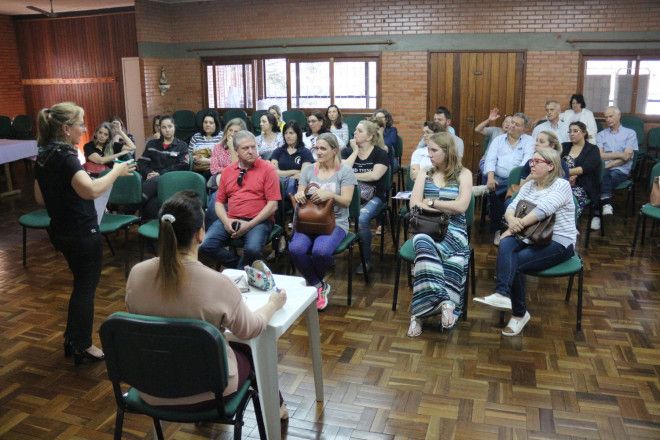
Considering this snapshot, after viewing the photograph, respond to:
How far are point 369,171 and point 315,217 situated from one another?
1176 mm

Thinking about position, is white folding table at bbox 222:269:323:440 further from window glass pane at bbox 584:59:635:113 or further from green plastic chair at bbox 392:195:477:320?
window glass pane at bbox 584:59:635:113

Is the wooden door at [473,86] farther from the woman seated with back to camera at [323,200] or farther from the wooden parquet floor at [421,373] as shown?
the woman seated with back to camera at [323,200]

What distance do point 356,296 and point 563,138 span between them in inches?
172

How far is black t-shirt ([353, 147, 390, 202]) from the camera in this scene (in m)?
5.39

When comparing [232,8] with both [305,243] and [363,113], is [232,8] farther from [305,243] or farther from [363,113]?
[305,243]

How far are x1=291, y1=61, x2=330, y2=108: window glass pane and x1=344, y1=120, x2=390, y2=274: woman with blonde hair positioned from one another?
4900 mm

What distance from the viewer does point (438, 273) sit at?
12.9 ft

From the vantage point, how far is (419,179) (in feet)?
14.0

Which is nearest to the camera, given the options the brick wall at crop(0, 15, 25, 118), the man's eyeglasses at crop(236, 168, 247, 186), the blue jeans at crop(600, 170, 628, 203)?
the man's eyeglasses at crop(236, 168, 247, 186)

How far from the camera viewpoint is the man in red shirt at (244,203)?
14.8 feet

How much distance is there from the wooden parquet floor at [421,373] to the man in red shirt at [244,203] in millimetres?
826

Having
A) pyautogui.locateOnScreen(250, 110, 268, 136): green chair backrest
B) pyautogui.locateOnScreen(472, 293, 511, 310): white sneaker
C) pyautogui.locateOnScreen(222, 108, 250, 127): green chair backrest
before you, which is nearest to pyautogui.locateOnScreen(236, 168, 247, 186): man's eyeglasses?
pyautogui.locateOnScreen(472, 293, 511, 310): white sneaker

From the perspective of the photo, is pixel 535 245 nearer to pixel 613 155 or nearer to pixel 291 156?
pixel 291 156

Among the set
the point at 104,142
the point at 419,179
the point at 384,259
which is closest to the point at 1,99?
the point at 104,142
